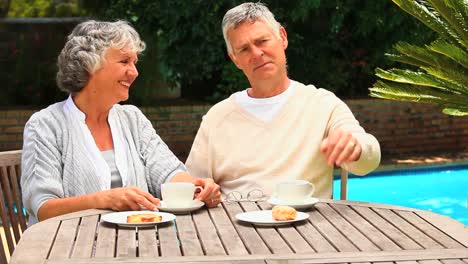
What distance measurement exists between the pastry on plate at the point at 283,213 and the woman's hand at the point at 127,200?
438 mm

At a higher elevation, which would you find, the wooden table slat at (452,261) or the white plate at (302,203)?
the wooden table slat at (452,261)

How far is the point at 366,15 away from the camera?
1191 centimetres

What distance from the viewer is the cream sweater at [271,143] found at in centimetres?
383

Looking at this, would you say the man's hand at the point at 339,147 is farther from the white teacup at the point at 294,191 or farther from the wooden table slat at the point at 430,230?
the wooden table slat at the point at 430,230

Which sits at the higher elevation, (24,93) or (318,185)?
(318,185)

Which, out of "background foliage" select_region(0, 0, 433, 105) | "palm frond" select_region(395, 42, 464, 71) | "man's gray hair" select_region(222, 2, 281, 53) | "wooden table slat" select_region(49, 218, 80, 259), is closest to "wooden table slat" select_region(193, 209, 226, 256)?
"wooden table slat" select_region(49, 218, 80, 259)

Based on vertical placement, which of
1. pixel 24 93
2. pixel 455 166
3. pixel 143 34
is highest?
pixel 143 34

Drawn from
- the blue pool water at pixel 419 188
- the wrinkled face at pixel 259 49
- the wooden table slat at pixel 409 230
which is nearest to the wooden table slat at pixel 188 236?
the wooden table slat at pixel 409 230

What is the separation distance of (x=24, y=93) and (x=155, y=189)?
26.7 ft

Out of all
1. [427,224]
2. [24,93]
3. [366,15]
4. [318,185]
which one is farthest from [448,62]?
[24,93]

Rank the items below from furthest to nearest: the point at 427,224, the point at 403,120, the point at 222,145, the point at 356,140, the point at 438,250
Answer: the point at 403,120, the point at 222,145, the point at 356,140, the point at 427,224, the point at 438,250

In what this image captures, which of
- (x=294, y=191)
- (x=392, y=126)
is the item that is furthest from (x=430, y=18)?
(x=392, y=126)

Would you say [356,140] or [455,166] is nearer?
[356,140]

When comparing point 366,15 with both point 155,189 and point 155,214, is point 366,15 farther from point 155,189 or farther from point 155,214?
point 155,214
